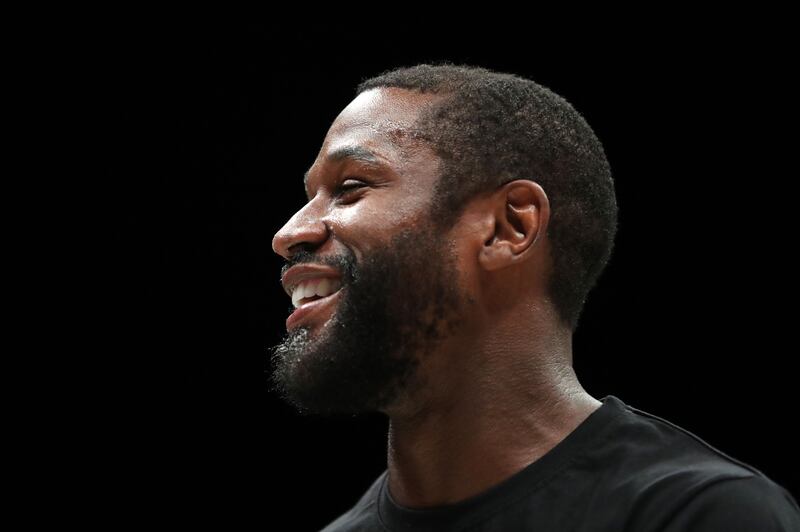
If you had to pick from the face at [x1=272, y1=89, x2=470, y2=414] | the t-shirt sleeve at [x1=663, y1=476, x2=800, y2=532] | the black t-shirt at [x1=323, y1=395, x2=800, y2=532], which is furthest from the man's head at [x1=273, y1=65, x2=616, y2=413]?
the t-shirt sleeve at [x1=663, y1=476, x2=800, y2=532]

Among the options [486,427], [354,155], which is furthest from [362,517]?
[354,155]

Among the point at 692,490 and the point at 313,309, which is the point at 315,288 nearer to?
the point at 313,309

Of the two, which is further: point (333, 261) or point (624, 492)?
point (333, 261)

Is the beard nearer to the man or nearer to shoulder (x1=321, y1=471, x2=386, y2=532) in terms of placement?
the man

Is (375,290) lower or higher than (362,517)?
higher

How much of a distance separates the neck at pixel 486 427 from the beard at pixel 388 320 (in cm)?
9

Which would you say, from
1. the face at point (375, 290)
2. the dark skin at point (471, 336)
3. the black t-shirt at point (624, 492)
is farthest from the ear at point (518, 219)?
the black t-shirt at point (624, 492)

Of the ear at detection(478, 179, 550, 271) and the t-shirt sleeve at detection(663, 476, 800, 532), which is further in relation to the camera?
the ear at detection(478, 179, 550, 271)

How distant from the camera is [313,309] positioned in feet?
6.83

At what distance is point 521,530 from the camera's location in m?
1.88

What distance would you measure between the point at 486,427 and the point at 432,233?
37 centimetres

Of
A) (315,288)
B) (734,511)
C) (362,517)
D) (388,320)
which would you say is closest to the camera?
A: (734,511)

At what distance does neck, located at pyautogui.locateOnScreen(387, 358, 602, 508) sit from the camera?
1996 mm

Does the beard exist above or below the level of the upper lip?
below
